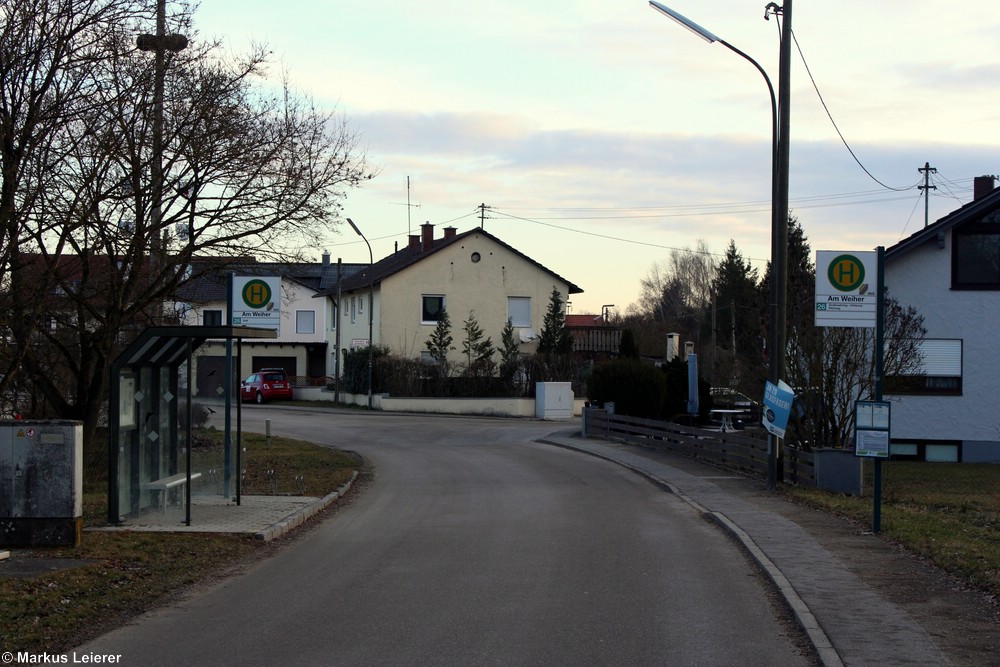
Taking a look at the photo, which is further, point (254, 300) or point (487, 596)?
point (254, 300)

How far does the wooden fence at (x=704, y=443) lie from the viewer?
1917 cm

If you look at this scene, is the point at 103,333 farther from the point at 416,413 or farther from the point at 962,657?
the point at 416,413

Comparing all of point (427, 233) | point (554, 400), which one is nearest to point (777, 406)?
point (554, 400)

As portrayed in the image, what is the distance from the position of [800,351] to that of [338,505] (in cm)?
979

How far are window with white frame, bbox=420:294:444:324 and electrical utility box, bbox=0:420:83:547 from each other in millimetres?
43954

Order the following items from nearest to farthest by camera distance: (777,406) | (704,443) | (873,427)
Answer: (873,427)
(777,406)
(704,443)

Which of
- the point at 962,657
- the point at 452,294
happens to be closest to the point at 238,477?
the point at 962,657

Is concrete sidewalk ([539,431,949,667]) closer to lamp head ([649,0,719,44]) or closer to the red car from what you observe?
lamp head ([649,0,719,44])

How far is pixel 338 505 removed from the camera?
16.7 meters

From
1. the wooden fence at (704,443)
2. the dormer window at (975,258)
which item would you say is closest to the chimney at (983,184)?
the dormer window at (975,258)

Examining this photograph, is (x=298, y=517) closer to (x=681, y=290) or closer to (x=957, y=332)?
(x=957, y=332)

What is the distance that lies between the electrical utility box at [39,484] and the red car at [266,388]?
150ft

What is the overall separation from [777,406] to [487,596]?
987 cm

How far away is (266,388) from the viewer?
5659cm
